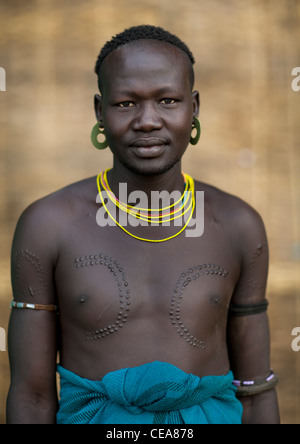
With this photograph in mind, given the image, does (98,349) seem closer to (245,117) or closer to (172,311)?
(172,311)

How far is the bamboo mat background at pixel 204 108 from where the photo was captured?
277 centimetres

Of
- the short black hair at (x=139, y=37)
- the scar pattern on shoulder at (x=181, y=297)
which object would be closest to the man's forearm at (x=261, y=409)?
the scar pattern on shoulder at (x=181, y=297)

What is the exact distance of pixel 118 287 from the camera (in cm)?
182

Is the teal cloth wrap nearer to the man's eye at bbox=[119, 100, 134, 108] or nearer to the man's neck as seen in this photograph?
the man's neck

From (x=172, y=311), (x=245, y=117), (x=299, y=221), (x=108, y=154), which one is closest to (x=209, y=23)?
(x=245, y=117)

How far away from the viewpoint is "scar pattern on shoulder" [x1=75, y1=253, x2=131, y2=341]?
1.80m

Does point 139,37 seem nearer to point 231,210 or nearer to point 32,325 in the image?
point 231,210

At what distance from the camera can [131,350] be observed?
1.80 metres

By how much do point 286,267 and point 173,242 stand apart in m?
1.21

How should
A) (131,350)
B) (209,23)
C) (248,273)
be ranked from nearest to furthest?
(131,350), (248,273), (209,23)

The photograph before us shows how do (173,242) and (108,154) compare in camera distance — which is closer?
(173,242)

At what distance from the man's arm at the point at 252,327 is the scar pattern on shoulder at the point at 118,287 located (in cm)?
40

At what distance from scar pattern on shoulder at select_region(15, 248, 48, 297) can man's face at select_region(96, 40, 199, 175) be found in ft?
1.27

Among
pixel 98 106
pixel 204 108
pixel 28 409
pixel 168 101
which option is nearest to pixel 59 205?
pixel 98 106
